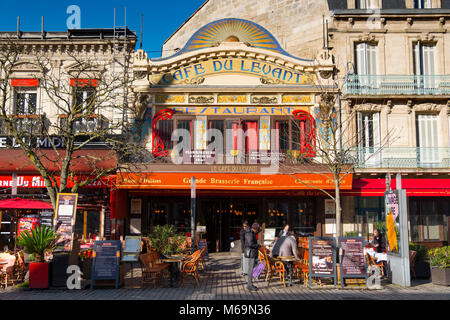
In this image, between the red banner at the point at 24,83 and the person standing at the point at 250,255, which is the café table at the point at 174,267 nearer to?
the person standing at the point at 250,255

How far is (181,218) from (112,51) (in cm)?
747

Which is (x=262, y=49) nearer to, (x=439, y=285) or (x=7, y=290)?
(x=439, y=285)

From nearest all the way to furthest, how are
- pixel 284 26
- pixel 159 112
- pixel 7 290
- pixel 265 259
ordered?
1. pixel 7 290
2. pixel 265 259
3. pixel 159 112
4. pixel 284 26

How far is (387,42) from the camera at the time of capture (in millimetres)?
18359

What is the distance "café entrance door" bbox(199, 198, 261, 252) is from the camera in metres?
18.2

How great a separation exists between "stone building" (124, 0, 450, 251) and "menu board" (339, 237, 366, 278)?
671 centimetres

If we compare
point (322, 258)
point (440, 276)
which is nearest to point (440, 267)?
point (440, 276)

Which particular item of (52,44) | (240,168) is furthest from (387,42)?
(52,44)

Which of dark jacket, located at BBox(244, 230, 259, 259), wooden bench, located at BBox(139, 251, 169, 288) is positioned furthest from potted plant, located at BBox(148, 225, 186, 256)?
dark jacket, located at BBox(244, 230, 259, 259)

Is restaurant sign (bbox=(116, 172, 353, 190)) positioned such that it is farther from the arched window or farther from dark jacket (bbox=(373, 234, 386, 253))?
dark jacket (bbox=(373, 234, 386, 253))

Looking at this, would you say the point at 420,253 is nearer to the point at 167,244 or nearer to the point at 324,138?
the point at 324,138

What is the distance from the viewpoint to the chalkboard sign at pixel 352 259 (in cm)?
1046

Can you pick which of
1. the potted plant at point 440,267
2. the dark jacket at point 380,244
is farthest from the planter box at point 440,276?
the dark jacket at point 380,244

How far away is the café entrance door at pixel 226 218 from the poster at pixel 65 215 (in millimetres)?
7503
